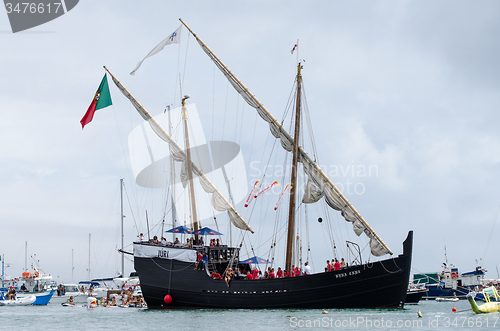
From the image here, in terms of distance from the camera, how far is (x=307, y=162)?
38344 millimetres

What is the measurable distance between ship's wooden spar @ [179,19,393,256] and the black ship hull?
2.61 meters

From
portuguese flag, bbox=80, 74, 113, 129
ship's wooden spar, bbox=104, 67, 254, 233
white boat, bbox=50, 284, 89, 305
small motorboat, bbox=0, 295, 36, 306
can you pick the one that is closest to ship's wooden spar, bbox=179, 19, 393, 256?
ship's wooden spar, bbox=104, 67, 254, 233

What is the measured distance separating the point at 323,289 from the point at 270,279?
364cm

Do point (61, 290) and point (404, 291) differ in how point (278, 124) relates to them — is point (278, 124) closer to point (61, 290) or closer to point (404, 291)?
point (404, 291)

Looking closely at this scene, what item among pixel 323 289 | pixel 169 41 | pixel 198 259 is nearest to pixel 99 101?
pixel 169 41

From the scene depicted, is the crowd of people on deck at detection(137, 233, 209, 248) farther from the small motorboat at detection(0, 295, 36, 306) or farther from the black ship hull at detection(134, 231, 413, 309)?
the small motorboat at detection(0, 295, 36, 306)

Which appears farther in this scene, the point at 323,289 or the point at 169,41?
the point at 169,41

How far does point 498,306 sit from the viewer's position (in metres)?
34.1

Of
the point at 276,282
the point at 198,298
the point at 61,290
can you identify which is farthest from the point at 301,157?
the point at 61,290

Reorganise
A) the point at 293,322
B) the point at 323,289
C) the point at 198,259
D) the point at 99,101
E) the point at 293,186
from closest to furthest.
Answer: the point at 293,322 → the point at 323,289 → the point at 198,259 → the point at 293,186 → the point at 99,101

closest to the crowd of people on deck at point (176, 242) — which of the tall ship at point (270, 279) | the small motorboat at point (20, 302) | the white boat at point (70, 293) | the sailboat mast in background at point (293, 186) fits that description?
the tall ship at point (270, 279)

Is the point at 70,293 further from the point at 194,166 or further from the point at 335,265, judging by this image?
the point at 335,265

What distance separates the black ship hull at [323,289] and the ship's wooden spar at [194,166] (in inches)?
290

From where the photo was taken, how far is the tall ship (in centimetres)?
3222
